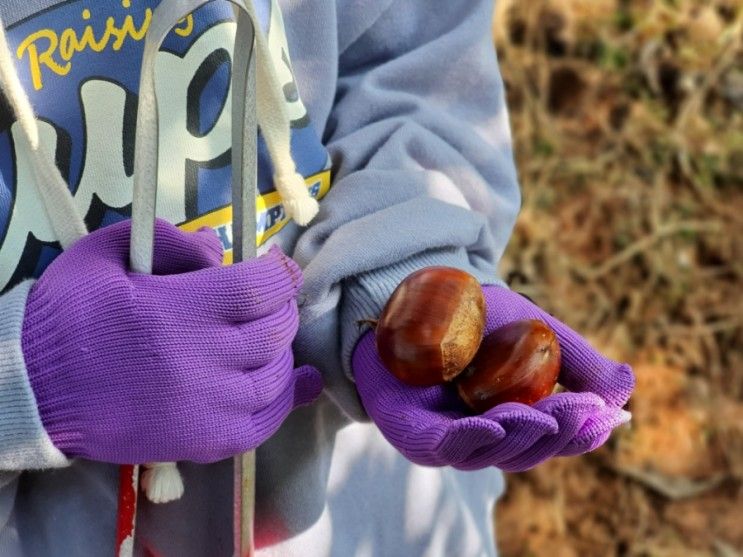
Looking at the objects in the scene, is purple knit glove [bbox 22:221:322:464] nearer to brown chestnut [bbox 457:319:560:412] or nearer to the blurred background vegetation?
brown chestnut [bbox 457:319:560:412]

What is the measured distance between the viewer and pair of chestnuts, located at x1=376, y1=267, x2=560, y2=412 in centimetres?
78

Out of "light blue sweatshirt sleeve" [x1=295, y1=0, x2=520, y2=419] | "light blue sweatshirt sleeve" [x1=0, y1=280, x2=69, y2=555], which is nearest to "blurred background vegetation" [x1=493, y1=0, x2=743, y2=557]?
"light blue sweatshirt sleeve" [x1=295, y1=0, x2=520, y2=419]

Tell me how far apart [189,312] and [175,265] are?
0.20 feet

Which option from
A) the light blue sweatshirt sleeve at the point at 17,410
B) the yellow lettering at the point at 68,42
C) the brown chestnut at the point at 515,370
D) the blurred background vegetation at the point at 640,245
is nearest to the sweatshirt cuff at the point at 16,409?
the light blue sweatshirt sleeve at the point at 17,410

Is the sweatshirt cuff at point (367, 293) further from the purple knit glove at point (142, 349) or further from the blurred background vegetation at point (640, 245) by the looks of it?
the blurred background vegetation at point (640, 245)

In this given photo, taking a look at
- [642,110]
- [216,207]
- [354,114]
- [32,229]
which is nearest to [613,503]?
[642,110]

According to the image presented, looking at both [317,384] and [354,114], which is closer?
[317,384]

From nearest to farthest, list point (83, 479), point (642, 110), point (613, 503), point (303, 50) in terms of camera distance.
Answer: point (83, 479), point (303, 50), point (613, 503), point (642, 110)

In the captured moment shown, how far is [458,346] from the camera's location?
0.80 metres

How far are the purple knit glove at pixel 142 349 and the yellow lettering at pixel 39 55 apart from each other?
0.49 ft

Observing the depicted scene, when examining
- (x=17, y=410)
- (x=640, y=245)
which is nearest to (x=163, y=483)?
(x=17, y=410)

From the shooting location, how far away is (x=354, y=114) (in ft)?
3.36

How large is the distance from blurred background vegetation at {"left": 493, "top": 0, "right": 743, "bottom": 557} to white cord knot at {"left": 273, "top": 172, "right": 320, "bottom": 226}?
1258 millimetres

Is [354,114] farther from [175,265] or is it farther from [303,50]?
[175,265]
